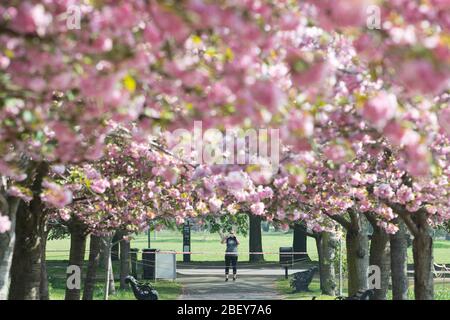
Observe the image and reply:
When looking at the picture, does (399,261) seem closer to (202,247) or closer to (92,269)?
(92,269)

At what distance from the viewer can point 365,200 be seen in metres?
13.1

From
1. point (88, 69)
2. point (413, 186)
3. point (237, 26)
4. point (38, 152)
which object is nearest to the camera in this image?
point (237, 26)

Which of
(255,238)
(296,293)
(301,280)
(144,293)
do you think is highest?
(255,238)

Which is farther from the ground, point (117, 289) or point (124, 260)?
point (124, 260)

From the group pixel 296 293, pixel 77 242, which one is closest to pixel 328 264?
pixel 296 293

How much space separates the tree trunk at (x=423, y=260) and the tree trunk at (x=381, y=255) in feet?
16.5

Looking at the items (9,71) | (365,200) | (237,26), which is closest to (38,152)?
(9,71)

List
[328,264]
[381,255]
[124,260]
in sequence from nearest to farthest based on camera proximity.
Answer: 1. [381,255]
2. [328,264]
3. [124,260]

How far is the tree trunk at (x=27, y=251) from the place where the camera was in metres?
13.5

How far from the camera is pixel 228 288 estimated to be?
2525cm

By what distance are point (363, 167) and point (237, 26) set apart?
7.97 meters

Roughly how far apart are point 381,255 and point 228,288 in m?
7.78

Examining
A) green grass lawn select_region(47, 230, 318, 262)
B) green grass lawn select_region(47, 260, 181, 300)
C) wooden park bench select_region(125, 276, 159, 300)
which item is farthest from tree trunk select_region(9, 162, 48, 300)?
green grass lawn select_region(47, 230, 318, 262)
